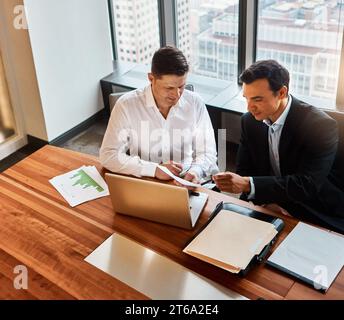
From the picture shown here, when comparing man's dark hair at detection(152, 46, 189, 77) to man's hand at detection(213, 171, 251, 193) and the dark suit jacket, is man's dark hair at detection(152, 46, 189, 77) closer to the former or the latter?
the dark suit jacket

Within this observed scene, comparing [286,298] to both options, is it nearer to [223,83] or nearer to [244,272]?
[244,272]

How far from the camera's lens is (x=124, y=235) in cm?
171

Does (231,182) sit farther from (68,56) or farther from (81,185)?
(68,56)

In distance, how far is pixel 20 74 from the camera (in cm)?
353

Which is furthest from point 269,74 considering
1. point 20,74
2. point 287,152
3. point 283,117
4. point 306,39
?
point 20,74

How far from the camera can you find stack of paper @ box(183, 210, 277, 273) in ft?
4.99

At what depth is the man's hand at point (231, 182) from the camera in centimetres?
187

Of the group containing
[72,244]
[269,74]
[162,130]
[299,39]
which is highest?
→ [269,74]

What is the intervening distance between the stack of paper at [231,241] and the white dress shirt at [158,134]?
17.7 inches

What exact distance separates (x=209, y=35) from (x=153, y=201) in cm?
240

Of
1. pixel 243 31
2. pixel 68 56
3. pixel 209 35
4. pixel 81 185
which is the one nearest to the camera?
pixel 81 185

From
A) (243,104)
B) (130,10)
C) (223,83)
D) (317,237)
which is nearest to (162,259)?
(317,237)

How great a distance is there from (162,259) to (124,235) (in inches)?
8.0
